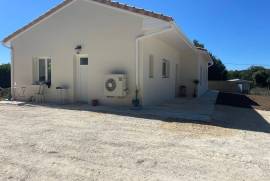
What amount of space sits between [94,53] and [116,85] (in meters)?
1.80

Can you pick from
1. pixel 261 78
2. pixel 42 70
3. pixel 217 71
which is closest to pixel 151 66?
pixel 42 70

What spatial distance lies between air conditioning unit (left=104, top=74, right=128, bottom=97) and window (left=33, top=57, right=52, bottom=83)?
3364 millimetres

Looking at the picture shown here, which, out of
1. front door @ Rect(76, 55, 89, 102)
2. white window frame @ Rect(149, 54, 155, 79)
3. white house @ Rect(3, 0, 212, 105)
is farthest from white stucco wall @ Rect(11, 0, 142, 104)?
white window frame @ Rect(149, 54, 155, 79)

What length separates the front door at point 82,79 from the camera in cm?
1341

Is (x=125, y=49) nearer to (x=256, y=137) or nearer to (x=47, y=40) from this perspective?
(x=47, y=40)

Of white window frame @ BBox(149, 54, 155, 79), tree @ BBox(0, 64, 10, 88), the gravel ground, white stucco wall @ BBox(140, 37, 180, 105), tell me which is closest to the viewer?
the gravel ground

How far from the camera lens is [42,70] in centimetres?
1449

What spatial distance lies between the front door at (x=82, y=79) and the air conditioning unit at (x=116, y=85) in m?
1.50

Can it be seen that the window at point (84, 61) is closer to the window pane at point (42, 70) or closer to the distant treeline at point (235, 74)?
the window pane at point (42, 70)

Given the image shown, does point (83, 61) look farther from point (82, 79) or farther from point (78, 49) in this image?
point (82, 79)

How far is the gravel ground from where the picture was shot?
468 centimetres

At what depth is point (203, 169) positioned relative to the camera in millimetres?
4922

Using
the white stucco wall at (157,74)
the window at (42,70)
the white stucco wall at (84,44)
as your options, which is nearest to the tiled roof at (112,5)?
the white stucco wall at (84,44)

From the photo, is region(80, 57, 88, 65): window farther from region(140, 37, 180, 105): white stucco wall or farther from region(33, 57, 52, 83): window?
region(140, 37, 180, 105): white stucco wall
